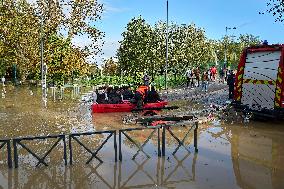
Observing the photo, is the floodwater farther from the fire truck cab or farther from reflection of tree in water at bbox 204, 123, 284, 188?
the fire truck cab

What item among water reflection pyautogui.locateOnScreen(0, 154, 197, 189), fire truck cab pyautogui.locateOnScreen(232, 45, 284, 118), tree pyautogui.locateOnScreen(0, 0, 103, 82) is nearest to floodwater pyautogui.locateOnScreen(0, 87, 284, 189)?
water reflection pyautogui.locateOnScreen(0, 154, 197, 189)

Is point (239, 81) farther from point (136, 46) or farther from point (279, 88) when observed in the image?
point (136, 46)

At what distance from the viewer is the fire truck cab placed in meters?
15.6

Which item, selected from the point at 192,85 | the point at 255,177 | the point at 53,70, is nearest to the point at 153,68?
the point at 192,85

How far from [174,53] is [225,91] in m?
14.0

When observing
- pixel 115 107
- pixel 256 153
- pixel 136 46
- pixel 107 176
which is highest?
pixel 136 46

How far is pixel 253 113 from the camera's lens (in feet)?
55.7

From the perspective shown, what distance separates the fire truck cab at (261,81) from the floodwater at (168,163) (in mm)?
883

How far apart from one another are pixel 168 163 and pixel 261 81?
24.7 feet

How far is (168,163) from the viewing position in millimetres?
10742

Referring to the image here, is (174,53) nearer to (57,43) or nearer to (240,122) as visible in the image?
(57,43)

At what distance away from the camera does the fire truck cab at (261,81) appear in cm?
1555

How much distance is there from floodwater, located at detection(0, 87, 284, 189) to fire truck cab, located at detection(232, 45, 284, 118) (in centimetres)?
88

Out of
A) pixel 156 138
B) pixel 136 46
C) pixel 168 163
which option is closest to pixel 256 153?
pixel 168 163
